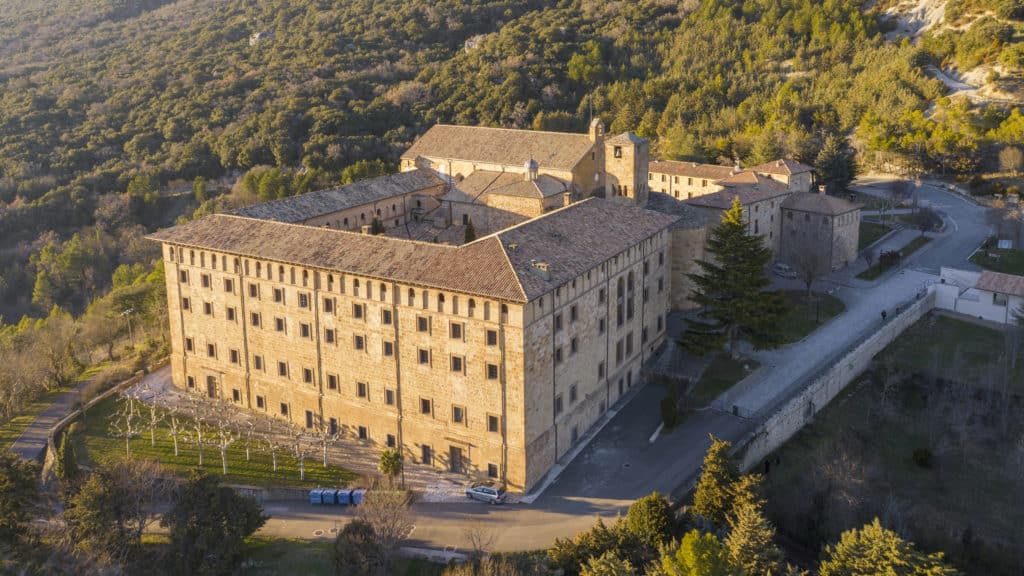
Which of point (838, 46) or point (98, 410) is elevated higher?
point (838, 46)

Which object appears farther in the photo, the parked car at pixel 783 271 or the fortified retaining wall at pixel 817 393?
the parked car at pixel 783 271

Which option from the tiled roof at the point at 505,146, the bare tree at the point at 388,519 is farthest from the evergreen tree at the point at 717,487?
the tiled roof at the point at 505,146

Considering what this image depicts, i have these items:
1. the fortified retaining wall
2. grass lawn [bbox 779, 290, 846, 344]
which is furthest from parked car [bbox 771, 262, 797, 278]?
the fortified retaining wall

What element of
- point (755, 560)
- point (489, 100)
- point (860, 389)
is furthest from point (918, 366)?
point (489, 100)

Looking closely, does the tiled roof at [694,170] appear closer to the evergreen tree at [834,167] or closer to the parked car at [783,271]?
the parked car at [783,271]

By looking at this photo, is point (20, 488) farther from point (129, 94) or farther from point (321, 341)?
point (129, 94)

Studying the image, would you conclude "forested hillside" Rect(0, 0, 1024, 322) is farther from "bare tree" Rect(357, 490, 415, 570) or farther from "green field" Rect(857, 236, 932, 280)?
"bare tree" Rect(357, 490, 415, 570)
